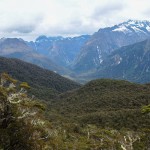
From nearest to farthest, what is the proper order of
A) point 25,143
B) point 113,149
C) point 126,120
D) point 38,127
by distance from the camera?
point 25,143 < point 38,127 < point 113,149 < point 126,120

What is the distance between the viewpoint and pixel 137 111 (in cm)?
14938

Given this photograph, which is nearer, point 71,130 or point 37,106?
point 37,106

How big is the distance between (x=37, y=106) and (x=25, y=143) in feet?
27.6

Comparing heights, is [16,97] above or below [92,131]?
above

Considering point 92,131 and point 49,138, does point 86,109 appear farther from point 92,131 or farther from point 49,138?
point 49,138

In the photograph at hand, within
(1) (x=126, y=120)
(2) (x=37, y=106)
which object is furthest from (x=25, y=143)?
(1) (x=126, y=120)

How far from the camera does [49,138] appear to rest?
37.9m

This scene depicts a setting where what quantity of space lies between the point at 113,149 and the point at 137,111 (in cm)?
7431

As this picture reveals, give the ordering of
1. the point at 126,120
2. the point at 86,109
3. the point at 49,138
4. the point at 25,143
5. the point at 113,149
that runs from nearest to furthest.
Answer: the point at 25,143 < the point at 49,138 < the point at 113,149 < the point at 126,120 < the point at 86,109

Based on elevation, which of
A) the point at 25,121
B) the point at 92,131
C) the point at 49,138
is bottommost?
the point at 92,131

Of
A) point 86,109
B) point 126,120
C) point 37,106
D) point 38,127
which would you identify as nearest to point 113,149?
point 37,106

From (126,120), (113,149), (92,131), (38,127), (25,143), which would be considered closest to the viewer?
(25,143)

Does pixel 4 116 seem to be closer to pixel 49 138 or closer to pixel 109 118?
pixel 49 138

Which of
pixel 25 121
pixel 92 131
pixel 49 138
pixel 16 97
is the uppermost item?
pixel 16 97
